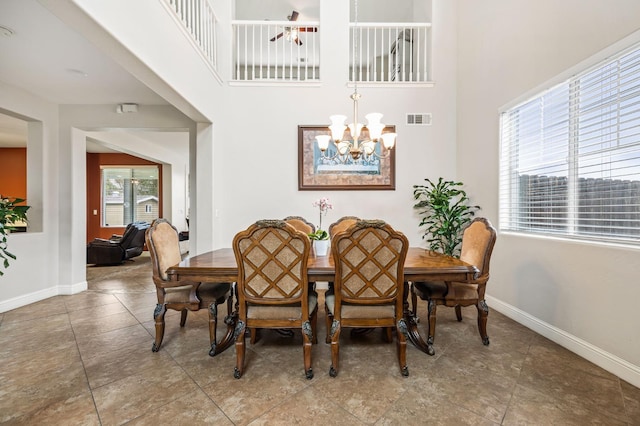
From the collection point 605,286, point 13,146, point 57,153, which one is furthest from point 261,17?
point 13,146

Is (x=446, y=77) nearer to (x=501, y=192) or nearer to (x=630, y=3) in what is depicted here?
(x=501, y=192)

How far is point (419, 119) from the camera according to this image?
3.98 m

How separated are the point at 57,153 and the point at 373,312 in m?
4.71

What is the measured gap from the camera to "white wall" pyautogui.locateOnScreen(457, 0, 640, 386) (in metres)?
1.90

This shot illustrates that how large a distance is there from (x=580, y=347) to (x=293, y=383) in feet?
7.44

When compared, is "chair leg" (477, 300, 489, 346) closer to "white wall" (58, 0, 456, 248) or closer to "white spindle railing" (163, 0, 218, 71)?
"white wall" (58, 0, 456, 248)

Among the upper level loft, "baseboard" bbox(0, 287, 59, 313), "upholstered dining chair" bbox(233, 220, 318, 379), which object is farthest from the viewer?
the upper level loft

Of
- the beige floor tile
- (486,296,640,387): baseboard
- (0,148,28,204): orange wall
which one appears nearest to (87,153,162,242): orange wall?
(0,148,28,204): orange wall

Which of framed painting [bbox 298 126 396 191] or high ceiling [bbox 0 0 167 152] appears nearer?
high ceiling [bbox 0 0 167 152]

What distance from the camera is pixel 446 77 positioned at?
13.0 ft

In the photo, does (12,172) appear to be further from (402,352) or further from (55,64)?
(402,352)

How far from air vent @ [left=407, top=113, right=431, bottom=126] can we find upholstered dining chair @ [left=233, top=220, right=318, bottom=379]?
304 centimetres

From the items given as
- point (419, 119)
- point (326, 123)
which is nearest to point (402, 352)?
point (326, 123)

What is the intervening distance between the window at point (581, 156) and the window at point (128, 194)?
343 inches
